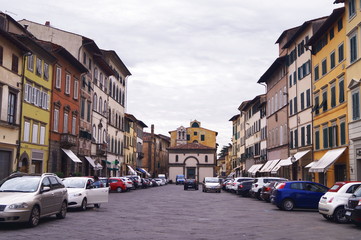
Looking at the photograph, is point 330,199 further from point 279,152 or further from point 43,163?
point 279,152

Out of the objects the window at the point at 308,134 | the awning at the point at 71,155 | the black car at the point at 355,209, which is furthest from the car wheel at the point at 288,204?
the awning at the point at 71,155

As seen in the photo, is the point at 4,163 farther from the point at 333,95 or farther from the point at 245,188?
the point at 333,95

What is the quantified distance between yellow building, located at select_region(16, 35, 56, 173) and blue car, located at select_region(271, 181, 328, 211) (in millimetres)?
17963

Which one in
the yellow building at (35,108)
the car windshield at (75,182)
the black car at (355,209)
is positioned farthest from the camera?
the yellow building at (35,108)

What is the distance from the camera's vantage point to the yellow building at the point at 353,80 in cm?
2834

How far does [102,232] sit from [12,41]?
20.1 meters

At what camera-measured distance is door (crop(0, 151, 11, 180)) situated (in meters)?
30.1

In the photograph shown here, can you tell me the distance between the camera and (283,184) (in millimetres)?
23594

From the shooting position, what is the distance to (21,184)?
15.3 metres

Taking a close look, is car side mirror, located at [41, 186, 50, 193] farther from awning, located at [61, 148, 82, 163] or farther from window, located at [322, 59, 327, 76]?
awning, located at [61, 148, 82, 163]

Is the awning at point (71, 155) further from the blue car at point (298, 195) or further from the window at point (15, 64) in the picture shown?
the blue car at point (298, 195)

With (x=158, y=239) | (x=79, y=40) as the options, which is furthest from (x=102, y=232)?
(x=79, y=40)

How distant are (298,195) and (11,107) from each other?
1887cm

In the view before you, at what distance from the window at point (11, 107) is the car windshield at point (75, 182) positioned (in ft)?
35.3
